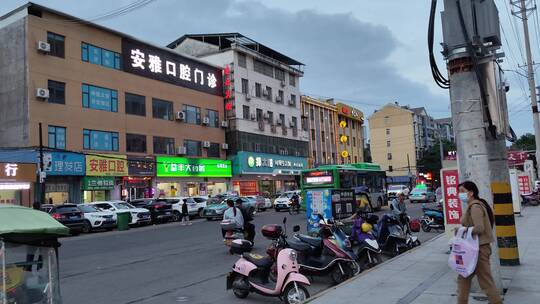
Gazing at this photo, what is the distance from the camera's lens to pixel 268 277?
8.48m

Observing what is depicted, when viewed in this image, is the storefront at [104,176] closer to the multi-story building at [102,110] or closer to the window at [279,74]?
the multi-story building at [102,110]

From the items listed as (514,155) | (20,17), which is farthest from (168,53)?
(514,155)

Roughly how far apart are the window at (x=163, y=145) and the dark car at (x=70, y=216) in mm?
16606

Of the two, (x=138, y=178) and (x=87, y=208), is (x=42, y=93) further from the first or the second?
(x=138, y=178)

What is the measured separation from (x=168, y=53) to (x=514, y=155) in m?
31.4

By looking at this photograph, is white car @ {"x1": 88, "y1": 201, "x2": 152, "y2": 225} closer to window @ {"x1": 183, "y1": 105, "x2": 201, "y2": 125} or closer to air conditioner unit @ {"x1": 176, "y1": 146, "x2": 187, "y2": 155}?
air conditioner unit @ {"x1": 176, "y1": 146, "x2": 187, "y2": 155}

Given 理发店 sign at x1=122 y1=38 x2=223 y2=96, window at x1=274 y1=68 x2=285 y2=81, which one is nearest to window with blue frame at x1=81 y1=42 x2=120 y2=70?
理发店 sign at x1=122 y1=38 x2=223 y2=96

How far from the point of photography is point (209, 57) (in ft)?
173

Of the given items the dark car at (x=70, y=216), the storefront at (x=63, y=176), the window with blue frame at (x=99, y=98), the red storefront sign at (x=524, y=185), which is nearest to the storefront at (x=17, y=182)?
the storefront at (x=63, y=176)

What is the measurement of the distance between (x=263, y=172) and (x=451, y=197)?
41.9 m

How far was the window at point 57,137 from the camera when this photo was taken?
107 ft

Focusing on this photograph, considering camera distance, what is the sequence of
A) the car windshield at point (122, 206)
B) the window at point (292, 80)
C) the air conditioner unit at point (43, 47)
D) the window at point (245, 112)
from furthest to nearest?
the window at point (292, 80) < the window at point (245, 112) < the air conditioner unit at point (43, 47) < the car windshield at point (122, 206)

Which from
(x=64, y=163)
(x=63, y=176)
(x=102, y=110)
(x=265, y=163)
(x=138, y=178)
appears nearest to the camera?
(x=64, y=163)

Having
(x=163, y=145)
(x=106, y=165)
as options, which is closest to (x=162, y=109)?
(x=163, y=145)
